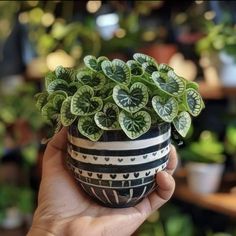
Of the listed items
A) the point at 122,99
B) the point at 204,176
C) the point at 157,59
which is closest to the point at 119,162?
the point at 122,99

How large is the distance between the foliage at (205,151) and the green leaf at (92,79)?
0.78m

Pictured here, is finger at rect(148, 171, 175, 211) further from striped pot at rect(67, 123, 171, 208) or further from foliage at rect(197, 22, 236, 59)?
foliage at rect(197, 22, 236, 59)

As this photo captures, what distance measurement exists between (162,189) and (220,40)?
0.74 m

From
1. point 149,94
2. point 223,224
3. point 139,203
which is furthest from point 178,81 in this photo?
point 223,224

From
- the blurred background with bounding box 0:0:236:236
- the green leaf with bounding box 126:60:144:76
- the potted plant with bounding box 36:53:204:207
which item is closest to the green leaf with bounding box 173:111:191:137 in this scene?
the potted plant with bounding box 36:53:204:207

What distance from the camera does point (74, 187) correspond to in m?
0.85

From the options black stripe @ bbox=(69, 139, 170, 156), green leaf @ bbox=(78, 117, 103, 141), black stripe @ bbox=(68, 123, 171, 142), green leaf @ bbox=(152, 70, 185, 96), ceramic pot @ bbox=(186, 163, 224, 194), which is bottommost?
ceramic pot @ bbox=(186, 163, 224, 194)

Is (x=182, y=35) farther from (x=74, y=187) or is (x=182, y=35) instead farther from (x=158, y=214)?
(x=74, y=187)

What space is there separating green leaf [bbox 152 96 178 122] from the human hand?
0.12 meters

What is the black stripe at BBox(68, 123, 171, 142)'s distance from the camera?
718mm

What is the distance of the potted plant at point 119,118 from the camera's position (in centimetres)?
71

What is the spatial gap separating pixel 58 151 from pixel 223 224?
0.93 m

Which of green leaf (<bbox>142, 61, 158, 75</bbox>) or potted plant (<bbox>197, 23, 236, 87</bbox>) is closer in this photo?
green leaf (<bbox>142, 61, 158, 75</bbox>)

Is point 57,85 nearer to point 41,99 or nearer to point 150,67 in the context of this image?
point 41,99
